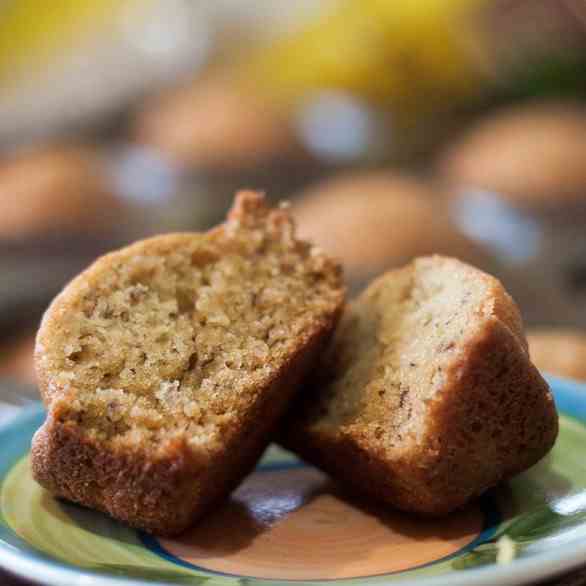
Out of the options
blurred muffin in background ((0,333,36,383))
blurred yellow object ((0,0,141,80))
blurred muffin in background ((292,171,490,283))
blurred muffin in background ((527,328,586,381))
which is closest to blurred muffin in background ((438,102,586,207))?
blurred muffin in background ((292,171,490,283))

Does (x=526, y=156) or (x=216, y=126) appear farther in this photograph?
(x=216, y=126)

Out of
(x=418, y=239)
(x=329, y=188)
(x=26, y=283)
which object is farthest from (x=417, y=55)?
(x=26, y=283)

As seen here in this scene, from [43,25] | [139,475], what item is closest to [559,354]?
[139,475]

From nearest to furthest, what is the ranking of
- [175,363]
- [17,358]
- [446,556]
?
1. [446,556]
2. [175,363]
3. [17,358]

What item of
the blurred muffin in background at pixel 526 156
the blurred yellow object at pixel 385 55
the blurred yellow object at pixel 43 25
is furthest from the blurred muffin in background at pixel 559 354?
the blurred yellow object at pixel 43 25

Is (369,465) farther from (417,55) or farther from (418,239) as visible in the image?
(417,55)

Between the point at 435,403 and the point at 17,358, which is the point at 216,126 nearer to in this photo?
the point at 17,358

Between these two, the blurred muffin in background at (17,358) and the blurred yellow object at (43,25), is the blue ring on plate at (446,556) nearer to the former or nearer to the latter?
the blurred muffin in background at (17,358)
